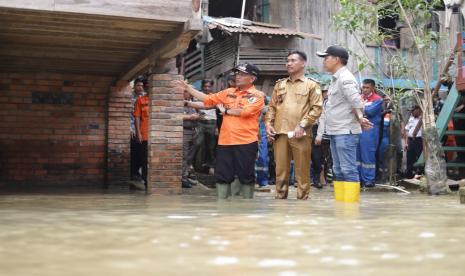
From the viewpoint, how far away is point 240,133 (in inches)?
299

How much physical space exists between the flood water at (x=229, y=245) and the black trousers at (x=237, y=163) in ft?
9.46

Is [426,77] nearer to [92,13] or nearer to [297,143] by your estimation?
[297,143]

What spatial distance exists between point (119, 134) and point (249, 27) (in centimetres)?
586

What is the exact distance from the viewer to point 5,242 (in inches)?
121

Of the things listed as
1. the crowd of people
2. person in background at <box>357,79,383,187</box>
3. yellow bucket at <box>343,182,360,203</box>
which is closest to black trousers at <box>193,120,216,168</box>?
person in background at <box>357,79,383,187</box>

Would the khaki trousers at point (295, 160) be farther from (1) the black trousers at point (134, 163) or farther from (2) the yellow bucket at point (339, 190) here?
(1) the black trousers at point (134, 163)

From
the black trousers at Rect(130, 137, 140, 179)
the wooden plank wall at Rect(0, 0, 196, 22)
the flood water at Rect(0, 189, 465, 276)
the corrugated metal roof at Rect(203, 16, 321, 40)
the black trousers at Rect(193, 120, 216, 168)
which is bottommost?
the flood water at Rect(0, 189, 465, 276)

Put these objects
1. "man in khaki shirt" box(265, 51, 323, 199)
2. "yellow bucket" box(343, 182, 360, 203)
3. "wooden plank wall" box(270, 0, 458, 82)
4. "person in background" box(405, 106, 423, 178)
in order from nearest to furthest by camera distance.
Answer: "yellow bucket" box(343, 182, 360, 203)
"man in khaki shirt" box(265, 51, 323, 199)
"person in background" box(405, 106, 423, 178)
"wooden plank wall" box(270, 0, 458, 82)

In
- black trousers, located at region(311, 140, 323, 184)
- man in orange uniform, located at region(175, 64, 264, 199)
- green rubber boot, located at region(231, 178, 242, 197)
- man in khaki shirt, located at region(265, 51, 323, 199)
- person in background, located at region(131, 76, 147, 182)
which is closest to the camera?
man in khaki shirt, located at region(265, 51, 323, 199)

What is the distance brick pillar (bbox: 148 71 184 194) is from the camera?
8719 mm

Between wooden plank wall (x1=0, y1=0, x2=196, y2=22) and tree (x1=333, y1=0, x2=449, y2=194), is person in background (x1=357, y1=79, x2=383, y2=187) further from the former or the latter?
wooden plank wall (x1=0, y1=0, x2=196, y2=22)

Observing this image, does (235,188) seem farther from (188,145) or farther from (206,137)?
(206,137)

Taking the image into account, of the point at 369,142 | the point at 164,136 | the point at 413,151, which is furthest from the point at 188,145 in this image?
the point at 413,151

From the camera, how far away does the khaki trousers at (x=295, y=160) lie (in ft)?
24.1
